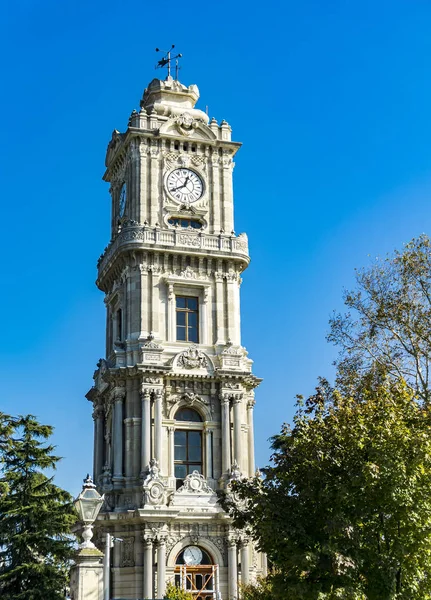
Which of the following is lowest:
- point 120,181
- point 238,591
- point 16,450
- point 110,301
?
point 238,591

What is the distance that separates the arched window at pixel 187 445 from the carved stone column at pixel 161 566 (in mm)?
4024

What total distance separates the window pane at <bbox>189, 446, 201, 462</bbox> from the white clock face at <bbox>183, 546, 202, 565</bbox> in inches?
183

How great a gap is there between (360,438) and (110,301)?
30.8 metres

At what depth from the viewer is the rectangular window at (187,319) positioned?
50688 mm

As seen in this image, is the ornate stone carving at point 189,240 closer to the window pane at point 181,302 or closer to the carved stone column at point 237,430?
the window pane at point 181,302

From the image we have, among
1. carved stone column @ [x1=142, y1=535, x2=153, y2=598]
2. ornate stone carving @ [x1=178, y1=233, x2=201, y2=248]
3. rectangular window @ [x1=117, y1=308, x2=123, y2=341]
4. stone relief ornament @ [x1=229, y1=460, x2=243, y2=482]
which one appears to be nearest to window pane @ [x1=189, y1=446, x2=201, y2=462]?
stone relief ornament @ [x1=229, y1=460, x2=243, y2=482]

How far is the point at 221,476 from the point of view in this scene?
47.8m

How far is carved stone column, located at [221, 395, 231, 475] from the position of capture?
4791 centimetres

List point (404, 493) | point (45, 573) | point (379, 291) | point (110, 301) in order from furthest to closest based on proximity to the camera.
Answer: point (110, 301) → point (45, 573) → point (379, 291) → point (404, 493)

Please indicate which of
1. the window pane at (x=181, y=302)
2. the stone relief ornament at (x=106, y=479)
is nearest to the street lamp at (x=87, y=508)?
the stone relief ornament at (x=106, y=479)

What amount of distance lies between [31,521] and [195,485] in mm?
10358

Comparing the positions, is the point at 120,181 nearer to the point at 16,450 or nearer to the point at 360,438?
the point at 16,450

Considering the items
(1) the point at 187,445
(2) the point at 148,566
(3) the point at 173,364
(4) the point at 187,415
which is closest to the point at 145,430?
(1) the point at 187,445

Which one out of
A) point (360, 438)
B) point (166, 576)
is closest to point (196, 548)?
point (166, 576)
